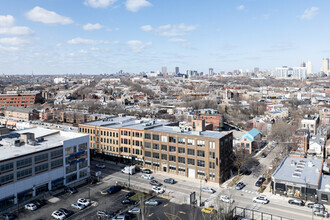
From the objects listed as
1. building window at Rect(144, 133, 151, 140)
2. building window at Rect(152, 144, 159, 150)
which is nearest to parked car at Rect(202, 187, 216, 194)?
building window at Rect(152, 144, 159, 150)

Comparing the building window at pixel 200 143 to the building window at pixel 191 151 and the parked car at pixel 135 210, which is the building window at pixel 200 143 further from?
the parked car at pixel 135 210

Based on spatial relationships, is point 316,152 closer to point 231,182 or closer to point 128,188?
point 231,182

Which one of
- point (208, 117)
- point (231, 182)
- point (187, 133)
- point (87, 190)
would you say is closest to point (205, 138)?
point (187, 133)

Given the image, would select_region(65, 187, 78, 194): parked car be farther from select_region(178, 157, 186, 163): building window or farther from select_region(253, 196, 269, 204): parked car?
select_region(253, 196, 269, 204): parked car

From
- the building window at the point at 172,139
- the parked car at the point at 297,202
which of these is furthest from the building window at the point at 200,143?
the parked car at the point at 297,202

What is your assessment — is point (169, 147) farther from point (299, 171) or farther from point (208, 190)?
point (299, 171)
